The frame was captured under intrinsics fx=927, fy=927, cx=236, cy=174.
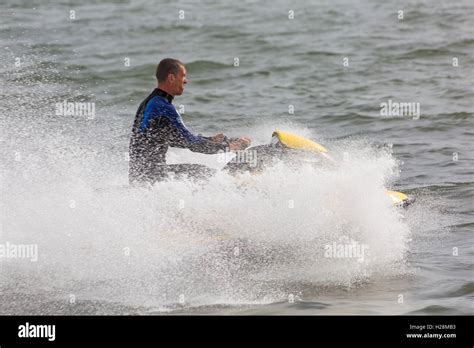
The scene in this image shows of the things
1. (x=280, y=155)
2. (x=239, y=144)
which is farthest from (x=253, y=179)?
(x=280, y=155)

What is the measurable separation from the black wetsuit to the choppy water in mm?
208

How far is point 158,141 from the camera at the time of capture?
9.47m

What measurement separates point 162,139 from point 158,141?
47 millimetres

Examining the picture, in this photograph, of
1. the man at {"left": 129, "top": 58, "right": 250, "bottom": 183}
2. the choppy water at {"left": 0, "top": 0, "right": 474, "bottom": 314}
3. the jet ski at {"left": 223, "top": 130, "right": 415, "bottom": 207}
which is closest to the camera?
the choppy water at {"left": 0, "top": 0, "right": 474, "bottom": 314}

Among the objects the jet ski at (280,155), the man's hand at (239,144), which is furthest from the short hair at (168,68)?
the jet ski at (280,155)

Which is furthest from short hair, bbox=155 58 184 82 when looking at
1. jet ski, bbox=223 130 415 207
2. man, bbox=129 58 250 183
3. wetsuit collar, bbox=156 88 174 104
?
jet ski, bbox=223 130 415 207

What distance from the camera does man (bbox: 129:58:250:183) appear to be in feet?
31.0

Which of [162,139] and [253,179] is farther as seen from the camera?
[253,179]

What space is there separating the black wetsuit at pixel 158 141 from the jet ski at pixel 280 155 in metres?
0.35

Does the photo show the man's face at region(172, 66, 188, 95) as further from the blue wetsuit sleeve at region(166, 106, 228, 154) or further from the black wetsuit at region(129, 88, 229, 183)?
the blue wetsuit sleeve at region(166, 106, 228, 154)

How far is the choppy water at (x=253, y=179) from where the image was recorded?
8633 millimetres

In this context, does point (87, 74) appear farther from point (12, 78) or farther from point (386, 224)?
point (386, 224)

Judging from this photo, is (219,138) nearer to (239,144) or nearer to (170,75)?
(239,144)

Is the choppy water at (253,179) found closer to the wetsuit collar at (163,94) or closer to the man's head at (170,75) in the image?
the wetsuit collar at (163,94)
